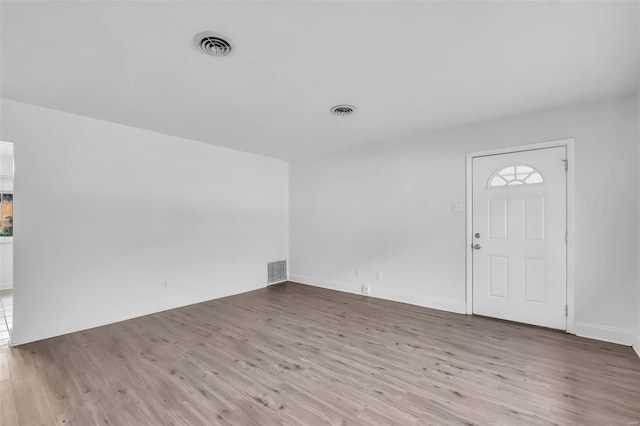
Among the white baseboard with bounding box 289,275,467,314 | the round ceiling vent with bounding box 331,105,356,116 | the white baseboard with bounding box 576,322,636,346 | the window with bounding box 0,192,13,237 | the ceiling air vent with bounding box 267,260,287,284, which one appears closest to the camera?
the white baseboard with bounding box 576,322,636,346

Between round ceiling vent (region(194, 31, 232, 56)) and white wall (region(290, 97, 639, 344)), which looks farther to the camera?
white wall (region(290, 97, 639, 344))

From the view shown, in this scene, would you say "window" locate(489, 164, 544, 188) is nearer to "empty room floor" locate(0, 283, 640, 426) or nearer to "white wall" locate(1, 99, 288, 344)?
"empty room floor" locate(0, 283, 640, 426)

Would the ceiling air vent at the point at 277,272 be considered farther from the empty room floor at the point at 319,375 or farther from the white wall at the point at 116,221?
the empty room floor at the point at 319,375

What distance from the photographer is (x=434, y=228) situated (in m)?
4.06

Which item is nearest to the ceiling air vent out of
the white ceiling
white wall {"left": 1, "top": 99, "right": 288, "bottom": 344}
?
white wall {"left": 1, "top": 99, "right": 288, "bottom": 344}

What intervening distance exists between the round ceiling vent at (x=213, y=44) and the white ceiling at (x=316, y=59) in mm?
69

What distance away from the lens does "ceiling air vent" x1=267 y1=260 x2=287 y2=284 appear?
217 inches

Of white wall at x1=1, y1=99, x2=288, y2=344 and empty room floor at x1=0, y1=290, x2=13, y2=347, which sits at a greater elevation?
white wall at x1=1, y1=99, x2=288, y2=344

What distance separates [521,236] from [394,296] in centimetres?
190

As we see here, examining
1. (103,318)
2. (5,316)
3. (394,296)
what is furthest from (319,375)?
(5,316)

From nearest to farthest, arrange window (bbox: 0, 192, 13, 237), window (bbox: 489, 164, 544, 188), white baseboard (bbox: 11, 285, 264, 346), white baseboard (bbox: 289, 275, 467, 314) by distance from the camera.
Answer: white baseboard (bbox: 11, 285, 264, 346), window (bbox: 489, 164, 544, 188), white baseboard (bbox: 289, 275, 467, 314), window (bbox: 0, 192, 13, 237)

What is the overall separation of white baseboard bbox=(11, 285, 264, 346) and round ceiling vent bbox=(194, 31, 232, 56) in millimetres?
3331

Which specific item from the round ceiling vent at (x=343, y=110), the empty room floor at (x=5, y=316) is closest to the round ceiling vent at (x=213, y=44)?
the round ceiling vent at (x=343, y=110)

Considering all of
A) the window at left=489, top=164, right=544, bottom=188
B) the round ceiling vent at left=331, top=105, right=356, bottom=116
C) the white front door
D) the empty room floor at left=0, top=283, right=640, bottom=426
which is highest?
the round ceiling vent at left=331, top=105, right=356, bottom=116
